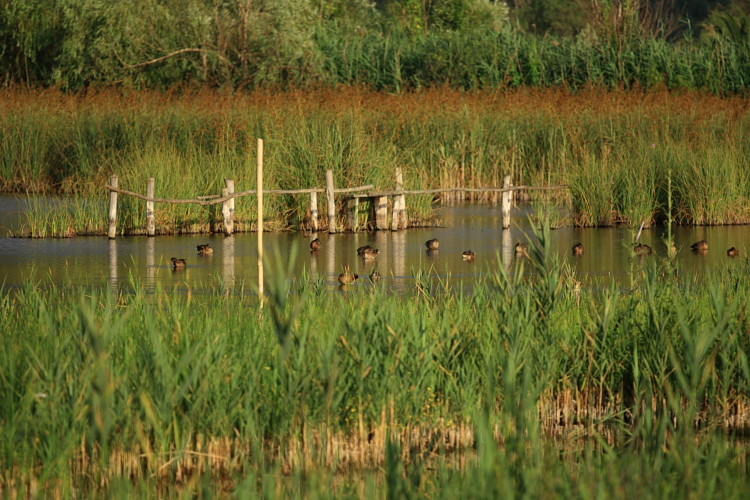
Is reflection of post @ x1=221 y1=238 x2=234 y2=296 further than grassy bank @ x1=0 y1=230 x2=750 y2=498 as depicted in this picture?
Yes

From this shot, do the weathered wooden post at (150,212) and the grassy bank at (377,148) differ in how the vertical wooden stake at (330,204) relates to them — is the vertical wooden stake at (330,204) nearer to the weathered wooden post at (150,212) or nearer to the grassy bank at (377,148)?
the grassy bank at (377,148)

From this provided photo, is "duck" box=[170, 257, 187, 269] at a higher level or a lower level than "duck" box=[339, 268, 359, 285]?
higher

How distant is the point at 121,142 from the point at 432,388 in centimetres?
1630

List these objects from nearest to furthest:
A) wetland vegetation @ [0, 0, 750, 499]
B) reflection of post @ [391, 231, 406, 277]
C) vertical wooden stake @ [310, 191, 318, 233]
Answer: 1. wetland vegetation @ [0, 0, 750, 499]
2. reflection of post @ [391, 231, 406, 277]
3. vertical wooden stake @ [310, 191, 318, 233]

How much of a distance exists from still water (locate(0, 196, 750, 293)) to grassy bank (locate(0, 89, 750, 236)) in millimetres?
618

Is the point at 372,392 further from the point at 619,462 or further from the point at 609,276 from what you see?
the point at 609,276

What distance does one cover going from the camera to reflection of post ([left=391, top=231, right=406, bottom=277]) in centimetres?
1415

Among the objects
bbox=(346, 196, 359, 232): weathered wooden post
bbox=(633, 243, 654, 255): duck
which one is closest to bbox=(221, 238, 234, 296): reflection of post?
bbox=(346, 196, 359, 232): weathered wooden post

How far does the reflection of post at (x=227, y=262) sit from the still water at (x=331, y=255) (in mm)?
12

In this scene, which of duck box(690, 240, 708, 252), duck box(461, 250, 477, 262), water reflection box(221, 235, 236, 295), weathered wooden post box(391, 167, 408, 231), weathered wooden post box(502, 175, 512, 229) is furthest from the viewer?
weathered wooden post box(502, 175, 512, 229)

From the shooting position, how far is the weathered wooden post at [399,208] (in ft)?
60.0

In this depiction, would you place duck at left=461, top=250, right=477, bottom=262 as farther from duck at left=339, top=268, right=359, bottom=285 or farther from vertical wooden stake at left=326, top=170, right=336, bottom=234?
vertical wooden stake at left=326, top=170, right=336, bottom=234

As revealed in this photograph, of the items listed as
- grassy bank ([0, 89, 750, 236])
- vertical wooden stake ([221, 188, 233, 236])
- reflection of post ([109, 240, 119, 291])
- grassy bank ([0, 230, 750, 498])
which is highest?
grassy bank ([0, 89, 750, 236])

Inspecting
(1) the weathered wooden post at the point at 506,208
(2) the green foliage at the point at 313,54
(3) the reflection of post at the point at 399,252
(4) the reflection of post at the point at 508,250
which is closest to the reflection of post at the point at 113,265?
(3) the reflection of post at the point at 399,252
